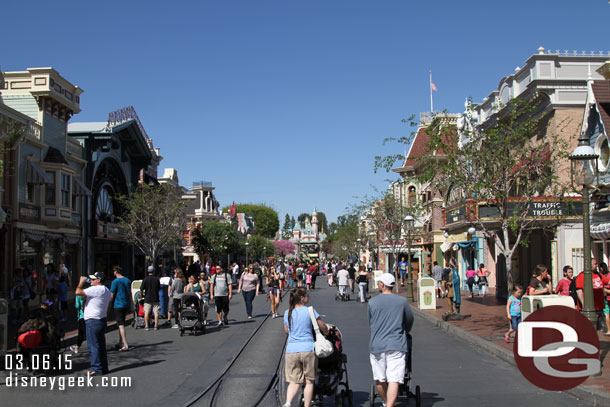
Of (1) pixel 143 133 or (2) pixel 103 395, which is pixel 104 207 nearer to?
(1) pixel 143 133

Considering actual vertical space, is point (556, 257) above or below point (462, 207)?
below

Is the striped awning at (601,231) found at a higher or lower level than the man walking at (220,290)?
higher

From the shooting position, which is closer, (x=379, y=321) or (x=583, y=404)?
(x=379, y=321)

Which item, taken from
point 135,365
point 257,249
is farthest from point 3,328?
point 257,249

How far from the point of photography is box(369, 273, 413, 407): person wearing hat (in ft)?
23.3

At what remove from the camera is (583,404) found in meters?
8.15

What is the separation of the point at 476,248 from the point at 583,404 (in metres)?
26.1

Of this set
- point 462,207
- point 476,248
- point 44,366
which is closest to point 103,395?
point 44,366

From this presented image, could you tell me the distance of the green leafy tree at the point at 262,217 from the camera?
134875 mm

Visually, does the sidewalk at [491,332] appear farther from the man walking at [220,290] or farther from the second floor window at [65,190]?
the second floor window at [65,190]

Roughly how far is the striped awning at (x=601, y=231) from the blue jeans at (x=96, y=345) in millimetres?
14395

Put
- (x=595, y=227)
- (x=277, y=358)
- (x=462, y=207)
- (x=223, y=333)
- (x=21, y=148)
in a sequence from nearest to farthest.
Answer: (x=277, y=358), (x=223, y=333), (x=595, y=227), (x=462, y=207), (x=21, y=148)

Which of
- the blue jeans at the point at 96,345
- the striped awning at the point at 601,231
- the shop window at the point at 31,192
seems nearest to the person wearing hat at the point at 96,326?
the blue jeans at the point at 96,345

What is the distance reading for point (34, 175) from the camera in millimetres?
26016
